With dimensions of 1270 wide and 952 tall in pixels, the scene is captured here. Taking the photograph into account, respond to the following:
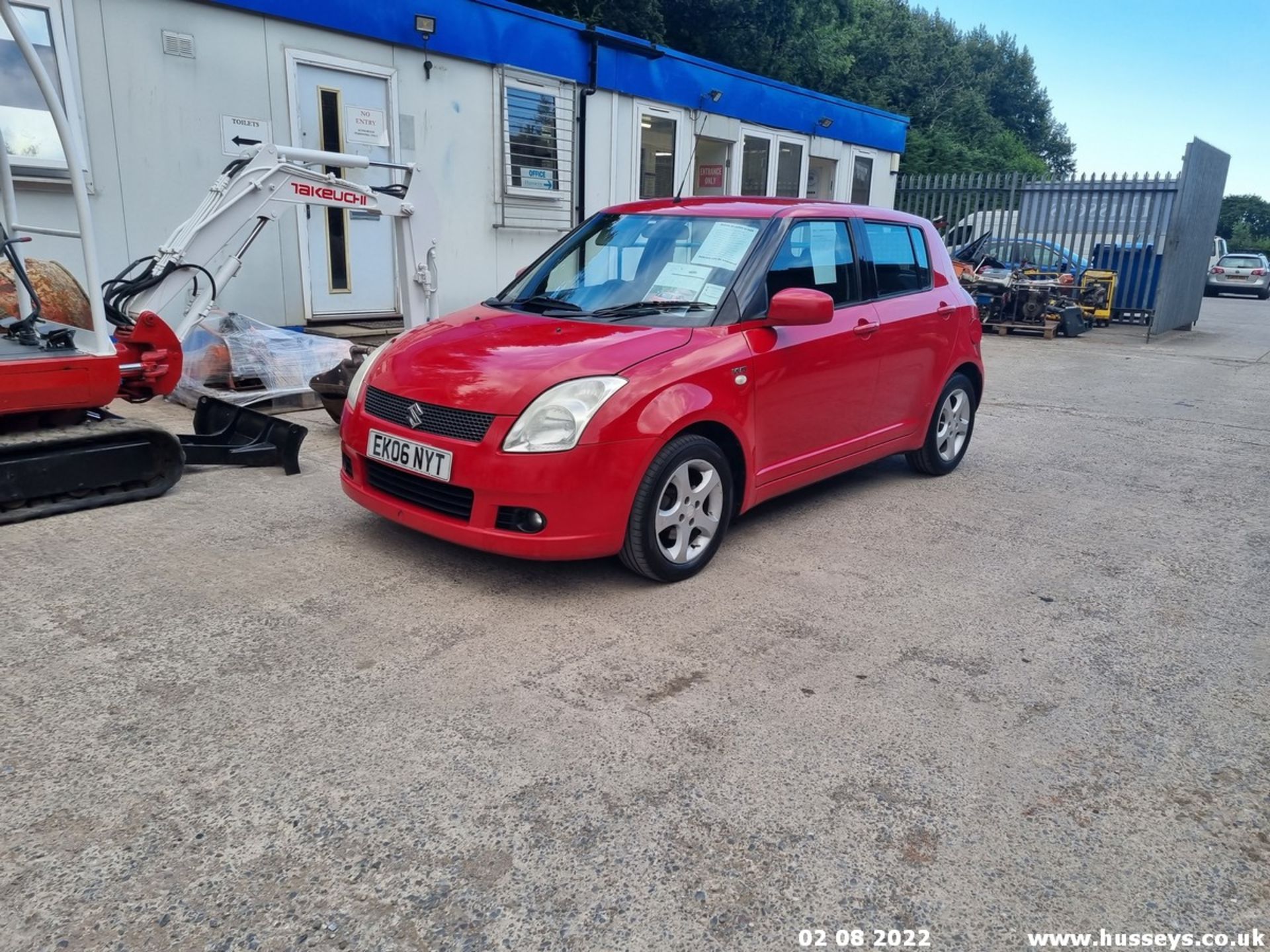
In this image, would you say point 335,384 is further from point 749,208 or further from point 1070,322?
point 1070,322

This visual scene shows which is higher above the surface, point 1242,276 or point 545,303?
point 545,303

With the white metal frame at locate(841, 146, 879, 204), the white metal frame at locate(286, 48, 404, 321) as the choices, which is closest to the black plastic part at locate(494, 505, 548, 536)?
the white metal frame at locate(286, 48, 404, 321)

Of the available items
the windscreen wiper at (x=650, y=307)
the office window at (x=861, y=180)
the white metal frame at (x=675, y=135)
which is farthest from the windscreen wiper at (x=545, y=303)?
the office window at (x=861, y=180)

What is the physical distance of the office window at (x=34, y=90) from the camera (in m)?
6.89

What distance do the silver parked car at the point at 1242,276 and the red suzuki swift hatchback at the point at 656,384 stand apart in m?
29.8

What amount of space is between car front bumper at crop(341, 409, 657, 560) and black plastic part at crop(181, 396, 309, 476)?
212 centimetres

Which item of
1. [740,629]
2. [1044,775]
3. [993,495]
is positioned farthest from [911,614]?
[993,495]

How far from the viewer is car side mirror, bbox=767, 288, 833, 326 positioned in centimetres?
442

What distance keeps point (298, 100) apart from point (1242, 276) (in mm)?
30824

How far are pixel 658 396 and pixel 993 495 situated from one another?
303 centimetres

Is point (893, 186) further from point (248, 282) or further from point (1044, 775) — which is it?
point (1044, 775)

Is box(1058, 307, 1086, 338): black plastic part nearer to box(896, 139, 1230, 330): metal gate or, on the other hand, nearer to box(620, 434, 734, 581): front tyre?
box(896, 139, 1230, 330): metal gate

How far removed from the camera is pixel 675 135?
13102mm
